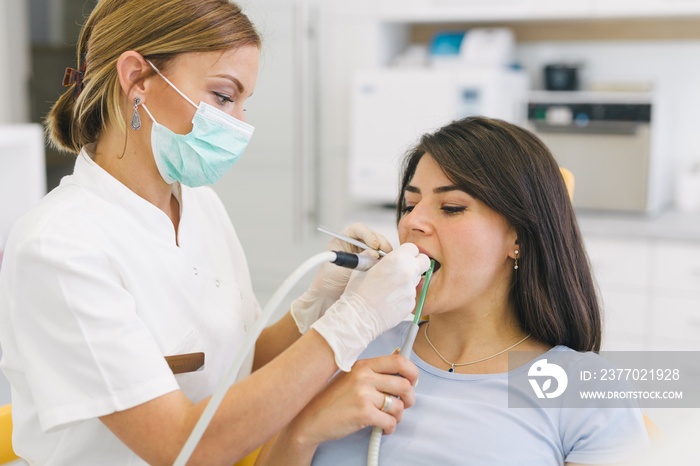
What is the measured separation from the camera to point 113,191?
4.00 ft

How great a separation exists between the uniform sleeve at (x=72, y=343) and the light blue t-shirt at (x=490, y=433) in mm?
411

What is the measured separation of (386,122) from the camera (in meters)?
3.17

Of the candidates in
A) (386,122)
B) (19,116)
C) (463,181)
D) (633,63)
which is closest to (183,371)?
(463,181)

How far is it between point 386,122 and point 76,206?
85.6 inches

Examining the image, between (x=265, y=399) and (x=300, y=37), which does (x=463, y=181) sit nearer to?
(x=265, y=399)

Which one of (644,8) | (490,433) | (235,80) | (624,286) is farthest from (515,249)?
(644,8)

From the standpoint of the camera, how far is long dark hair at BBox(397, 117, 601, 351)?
51.7 inches

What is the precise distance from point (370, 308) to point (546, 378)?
0.40 m

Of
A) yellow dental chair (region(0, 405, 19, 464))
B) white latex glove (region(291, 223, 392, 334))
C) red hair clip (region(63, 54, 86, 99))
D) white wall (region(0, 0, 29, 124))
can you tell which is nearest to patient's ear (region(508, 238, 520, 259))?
white latex glove (region(291, 223, 392, 334))

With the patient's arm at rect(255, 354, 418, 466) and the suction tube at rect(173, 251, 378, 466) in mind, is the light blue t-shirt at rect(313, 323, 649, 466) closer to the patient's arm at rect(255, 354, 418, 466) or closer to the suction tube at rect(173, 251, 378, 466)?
the patient's arm at rect(255, 354, 418, 466)

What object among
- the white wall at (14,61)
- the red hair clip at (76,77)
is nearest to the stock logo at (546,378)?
the red hair clip at (76,77)

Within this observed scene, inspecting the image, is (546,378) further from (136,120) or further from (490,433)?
(136,120)

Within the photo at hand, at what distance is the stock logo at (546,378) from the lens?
1223mm

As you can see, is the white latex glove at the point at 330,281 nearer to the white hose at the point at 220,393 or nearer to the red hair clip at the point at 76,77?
the white hose at the point at 220,393
